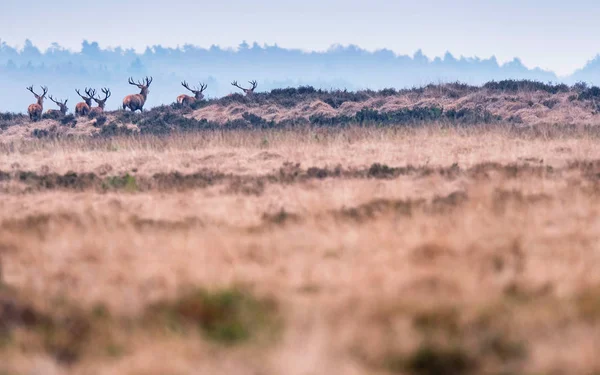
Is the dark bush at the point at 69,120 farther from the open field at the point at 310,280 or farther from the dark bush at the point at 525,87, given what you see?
the open field at the point at 310,280

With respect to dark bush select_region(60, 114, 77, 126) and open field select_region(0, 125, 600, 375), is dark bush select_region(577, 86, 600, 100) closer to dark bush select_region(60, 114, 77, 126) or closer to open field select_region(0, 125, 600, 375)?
open field select_region(0, 125, 600, 375)

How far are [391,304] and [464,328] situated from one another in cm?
59

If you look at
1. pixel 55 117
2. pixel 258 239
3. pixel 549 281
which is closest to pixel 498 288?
pixel 549 281

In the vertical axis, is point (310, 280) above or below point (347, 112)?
below

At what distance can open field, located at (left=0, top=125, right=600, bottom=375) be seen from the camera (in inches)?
182

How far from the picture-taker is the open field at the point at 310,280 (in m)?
4.62

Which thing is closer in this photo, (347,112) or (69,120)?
(347,112)

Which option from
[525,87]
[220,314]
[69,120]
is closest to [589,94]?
[525,87]

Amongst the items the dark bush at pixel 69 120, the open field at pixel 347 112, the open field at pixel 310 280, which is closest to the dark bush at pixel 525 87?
the open field at pixel 347 112

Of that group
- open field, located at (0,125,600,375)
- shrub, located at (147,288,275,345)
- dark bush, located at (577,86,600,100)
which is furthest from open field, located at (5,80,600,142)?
shrub, located at (147,288,275,345)

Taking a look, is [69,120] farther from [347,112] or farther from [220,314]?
[220,314]

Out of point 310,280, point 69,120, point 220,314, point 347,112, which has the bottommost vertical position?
point 220,314

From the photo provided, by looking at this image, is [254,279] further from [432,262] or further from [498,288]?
[498,288]

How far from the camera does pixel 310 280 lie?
5887mm
